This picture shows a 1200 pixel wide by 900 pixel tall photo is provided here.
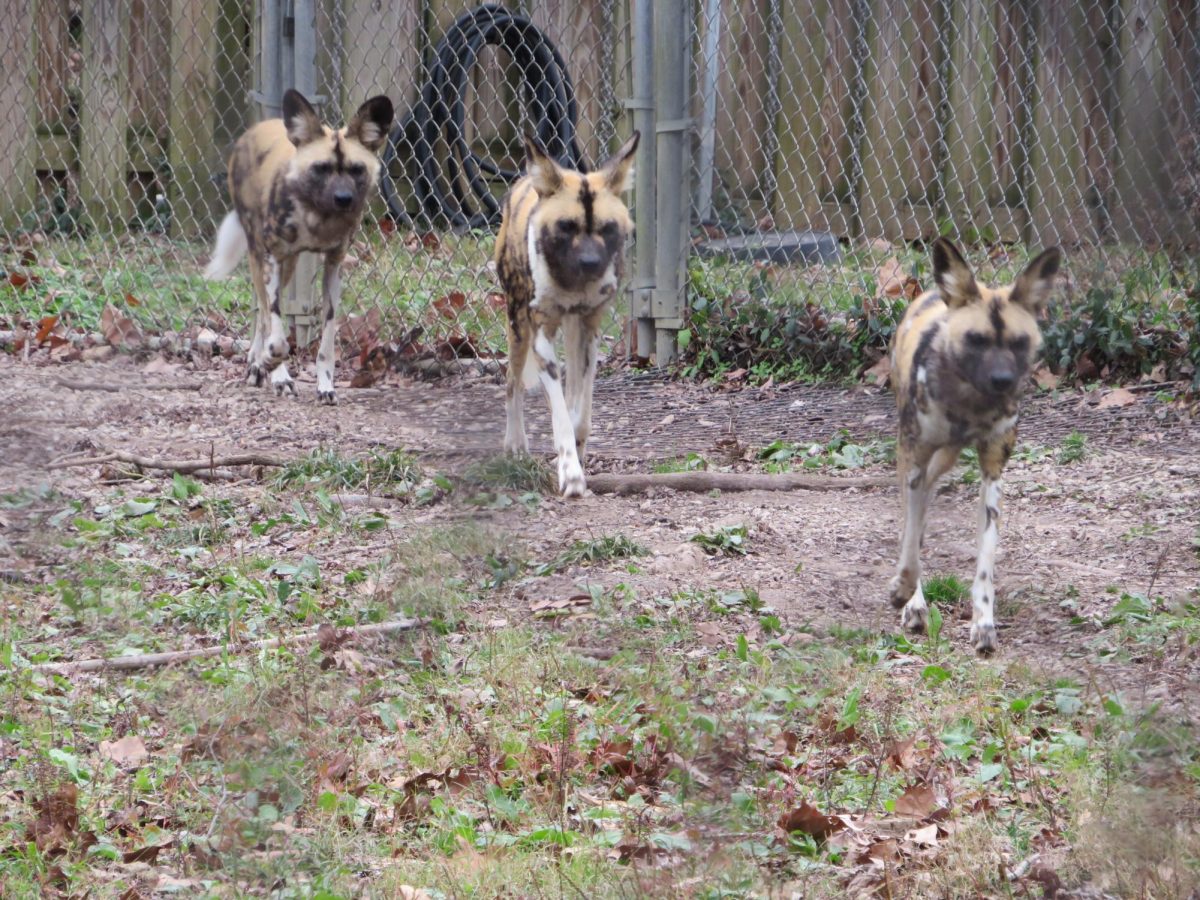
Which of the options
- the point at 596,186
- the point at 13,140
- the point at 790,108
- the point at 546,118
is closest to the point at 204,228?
the point at 13,140

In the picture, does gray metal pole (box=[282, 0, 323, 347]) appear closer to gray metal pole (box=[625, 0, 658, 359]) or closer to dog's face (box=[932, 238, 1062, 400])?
gray metal pole (box=[625, 0, 658, 359])

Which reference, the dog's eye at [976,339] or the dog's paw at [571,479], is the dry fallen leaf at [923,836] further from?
the dog's paw at [571,479]

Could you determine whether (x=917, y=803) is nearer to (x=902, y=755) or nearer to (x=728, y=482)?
(x=902, y=755)

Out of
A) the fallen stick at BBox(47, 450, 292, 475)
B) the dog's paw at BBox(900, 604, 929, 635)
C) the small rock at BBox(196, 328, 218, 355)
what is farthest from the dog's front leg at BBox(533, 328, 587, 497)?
the small rock at BBox(196, 328, 218, 355)

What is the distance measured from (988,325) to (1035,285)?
0.15m

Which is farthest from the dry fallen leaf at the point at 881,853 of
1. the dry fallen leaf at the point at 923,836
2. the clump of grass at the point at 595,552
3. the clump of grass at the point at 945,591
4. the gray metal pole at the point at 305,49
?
the gray metal pole at the point at 305,49

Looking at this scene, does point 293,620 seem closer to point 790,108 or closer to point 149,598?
point 149,598

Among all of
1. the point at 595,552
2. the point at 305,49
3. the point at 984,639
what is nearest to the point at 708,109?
the point at 305,49

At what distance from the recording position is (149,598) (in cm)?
366

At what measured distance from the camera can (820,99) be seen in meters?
6.97

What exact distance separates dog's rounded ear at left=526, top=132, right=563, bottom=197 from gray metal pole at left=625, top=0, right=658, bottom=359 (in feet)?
4.87

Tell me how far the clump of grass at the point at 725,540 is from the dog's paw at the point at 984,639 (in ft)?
2.69

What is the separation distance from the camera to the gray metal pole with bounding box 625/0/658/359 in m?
6.55

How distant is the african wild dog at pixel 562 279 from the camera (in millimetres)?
4977
